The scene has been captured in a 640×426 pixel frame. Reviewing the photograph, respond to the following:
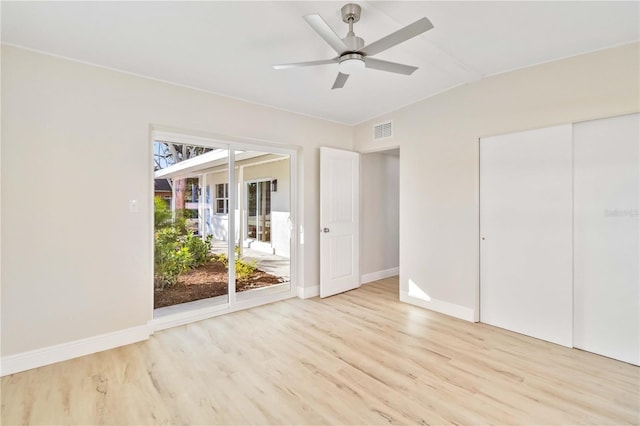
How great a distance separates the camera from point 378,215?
18.0 ft

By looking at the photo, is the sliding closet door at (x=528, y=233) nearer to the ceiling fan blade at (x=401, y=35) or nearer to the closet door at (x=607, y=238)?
the closet door at (x=607, y=238)

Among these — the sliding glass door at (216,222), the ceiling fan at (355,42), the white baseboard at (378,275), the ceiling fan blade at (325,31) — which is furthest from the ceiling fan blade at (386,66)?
the white baseboard at (378,275)

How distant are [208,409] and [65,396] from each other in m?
1.11

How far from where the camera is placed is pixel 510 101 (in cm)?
324

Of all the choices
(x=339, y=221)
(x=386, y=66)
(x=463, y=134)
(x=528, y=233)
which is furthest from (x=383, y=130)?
(x=528, y=233)

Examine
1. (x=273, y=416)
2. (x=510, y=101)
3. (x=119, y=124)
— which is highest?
(x=510, y=101)

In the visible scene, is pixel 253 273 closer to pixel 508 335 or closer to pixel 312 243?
pixel 312 243

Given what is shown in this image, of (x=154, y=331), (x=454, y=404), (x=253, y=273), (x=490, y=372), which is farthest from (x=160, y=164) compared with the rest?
(x=490, y=372)

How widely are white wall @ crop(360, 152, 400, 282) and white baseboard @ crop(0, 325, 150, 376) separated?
3422mm

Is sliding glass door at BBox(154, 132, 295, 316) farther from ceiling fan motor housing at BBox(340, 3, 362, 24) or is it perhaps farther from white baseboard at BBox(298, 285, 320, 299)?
ceiling fan motor housing at BBox(340, 3, 362, 24)

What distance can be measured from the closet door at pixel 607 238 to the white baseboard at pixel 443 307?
98cm

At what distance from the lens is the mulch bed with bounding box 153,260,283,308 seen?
142 inches

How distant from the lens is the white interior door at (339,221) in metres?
4.52

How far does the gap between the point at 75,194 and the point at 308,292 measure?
3.05m
